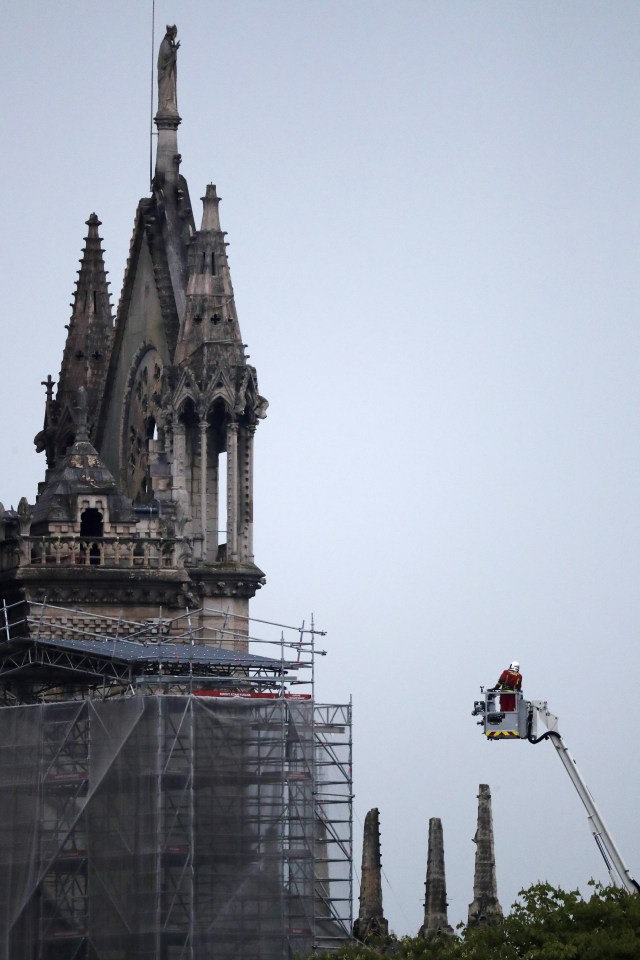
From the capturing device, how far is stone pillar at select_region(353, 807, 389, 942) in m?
115

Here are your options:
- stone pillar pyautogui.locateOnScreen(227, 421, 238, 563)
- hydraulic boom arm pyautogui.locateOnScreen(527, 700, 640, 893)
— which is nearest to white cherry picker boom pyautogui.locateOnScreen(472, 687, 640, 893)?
hydraulic boom arm pyautogui.locateOnScreen(527, 700, 640, 893)

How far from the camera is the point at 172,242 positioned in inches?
4695

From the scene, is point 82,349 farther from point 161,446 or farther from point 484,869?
point 484,869

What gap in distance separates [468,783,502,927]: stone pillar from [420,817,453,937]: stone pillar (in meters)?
1.45

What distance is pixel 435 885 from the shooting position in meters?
114

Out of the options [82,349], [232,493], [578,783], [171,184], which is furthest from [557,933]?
[82,349]

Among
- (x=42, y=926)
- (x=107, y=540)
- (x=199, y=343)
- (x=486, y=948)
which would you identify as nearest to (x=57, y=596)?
(x=107, y=540)

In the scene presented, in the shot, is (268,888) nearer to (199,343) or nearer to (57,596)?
(57,596)

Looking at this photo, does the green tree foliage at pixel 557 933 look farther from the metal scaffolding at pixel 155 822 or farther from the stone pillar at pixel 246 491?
the stone pillar at pixel 246 491

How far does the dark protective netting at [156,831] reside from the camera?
85.2 metres

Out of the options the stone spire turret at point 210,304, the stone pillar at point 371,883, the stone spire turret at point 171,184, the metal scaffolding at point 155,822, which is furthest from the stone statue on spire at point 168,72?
the metal scaffolding at point 155,822

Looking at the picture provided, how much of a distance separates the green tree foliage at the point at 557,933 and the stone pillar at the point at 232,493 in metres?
30.9

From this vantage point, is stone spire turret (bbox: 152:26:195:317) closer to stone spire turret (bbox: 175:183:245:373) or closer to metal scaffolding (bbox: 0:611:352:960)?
stone spire turret (bbox: 175:183:245:373)

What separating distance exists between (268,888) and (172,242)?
1497 inches
